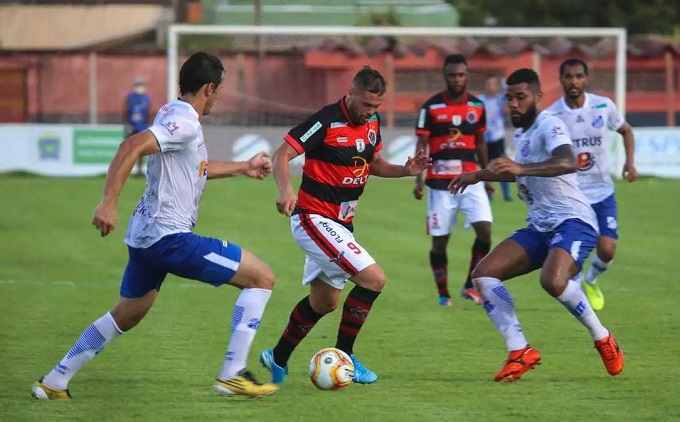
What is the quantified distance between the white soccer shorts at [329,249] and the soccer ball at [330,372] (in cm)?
54

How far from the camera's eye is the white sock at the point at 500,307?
921 centimetres

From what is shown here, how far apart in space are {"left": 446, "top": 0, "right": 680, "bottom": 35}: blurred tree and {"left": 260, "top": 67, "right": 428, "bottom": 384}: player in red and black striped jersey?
38.1 m

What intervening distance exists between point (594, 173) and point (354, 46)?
62.8 ft

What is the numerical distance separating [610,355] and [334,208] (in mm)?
2054

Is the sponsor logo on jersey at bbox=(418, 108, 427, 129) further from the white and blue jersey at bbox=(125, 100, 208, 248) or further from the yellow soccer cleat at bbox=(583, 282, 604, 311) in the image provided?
the white and blue jersey at bbox=(125, 100, 208, 248)

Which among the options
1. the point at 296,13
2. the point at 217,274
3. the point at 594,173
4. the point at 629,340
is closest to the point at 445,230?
the point at 594,173

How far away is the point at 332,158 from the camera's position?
8961 mm

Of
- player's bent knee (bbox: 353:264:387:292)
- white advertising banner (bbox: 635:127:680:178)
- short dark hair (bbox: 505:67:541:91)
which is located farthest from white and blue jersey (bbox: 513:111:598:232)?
white advertising banner (bbox: 635:127:680:178)

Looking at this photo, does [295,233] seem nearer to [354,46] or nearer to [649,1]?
[354,46]

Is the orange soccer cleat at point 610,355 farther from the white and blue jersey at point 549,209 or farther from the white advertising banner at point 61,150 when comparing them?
the white advertising banner at point 61,150

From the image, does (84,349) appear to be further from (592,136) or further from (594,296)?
(594,296)

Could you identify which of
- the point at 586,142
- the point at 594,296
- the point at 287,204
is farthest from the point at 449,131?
the point at 287,204

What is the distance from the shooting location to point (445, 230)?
13.1 meters

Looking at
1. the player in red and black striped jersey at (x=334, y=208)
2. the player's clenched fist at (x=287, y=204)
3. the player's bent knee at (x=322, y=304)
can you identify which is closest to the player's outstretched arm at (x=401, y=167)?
the player in red and black striped jersey at (x=334, y=208)
